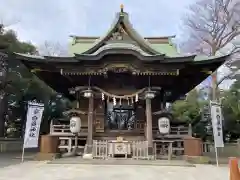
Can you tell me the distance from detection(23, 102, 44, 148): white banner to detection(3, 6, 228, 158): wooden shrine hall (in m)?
2.25

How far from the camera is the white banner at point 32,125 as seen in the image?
10375 mm

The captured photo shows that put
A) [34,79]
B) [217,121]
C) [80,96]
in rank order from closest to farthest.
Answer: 1. [217,121]
2. [80,96]
3. [34,79]

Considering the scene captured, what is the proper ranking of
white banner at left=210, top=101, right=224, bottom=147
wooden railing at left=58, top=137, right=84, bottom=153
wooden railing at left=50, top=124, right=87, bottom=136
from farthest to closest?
wooden railing at left=50, top=124, right=87, bottom=136
wooden railing at left=58, top=137, right=84, bottom=153
white banner at left=210, top=101, right=224, bottom=147

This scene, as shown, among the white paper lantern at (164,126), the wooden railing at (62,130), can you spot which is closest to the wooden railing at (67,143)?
the wooden railing at (62,130)

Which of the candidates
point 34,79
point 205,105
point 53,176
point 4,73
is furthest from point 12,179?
point 205,105

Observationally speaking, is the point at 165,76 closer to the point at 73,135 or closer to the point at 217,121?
the point at 217,121

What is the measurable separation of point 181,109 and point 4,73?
14.1 meters

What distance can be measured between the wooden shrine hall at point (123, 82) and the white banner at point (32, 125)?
2249mm

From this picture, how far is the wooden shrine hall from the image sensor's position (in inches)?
449

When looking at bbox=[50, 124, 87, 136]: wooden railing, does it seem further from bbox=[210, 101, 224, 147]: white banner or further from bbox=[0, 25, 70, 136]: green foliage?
bbox=[210, 101, 224, 147]: white banner

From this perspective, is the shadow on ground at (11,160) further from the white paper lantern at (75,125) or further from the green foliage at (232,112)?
the green foliage at (232,112)

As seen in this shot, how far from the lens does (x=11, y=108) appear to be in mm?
21344

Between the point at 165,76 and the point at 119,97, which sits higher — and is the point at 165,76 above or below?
above

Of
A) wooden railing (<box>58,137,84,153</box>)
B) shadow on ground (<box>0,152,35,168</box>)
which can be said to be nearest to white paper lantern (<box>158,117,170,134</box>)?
wooden railing (<box>58,137,84,153</box>)
